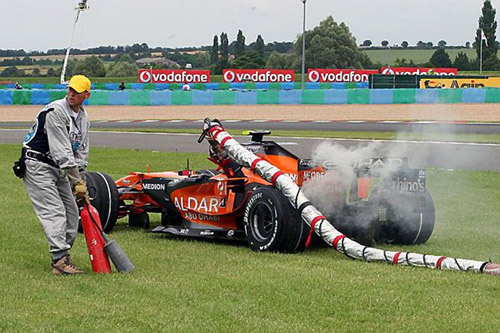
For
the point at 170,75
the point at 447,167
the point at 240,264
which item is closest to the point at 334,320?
the point at 240,264

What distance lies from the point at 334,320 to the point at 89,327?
167cm

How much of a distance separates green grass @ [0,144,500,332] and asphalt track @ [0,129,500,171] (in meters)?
3.49

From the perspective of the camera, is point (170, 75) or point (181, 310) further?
point (170, 75)

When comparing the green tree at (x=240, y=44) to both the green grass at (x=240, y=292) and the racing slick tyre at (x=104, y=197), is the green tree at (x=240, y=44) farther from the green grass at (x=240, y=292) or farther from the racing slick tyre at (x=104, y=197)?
the green grass at (x=240, y=292)

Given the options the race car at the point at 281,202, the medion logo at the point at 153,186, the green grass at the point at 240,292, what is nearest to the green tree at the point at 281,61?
the medion logo at the point at 153,186

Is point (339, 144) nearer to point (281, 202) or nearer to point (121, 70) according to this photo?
point (281, 202)

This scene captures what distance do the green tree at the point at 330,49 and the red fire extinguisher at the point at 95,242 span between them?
83674 mm

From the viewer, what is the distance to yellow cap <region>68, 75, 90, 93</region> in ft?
25.4

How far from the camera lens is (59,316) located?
6.26 meters

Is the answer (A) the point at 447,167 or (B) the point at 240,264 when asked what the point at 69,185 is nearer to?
(B) the point at 240,264

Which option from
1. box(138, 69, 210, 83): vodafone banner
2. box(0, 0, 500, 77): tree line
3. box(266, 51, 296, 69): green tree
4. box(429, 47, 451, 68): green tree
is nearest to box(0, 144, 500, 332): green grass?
box(138, 69, 210, 83): vodafone banner

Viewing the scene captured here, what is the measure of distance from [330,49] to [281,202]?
84.0 metres

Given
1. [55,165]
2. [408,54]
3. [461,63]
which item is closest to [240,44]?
[461,63]

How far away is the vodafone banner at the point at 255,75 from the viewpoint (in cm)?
7107
